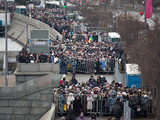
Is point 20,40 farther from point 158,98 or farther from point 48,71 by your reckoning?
point 158,98

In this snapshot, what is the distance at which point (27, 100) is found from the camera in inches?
1070

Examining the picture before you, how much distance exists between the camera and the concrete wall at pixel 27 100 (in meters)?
26.6

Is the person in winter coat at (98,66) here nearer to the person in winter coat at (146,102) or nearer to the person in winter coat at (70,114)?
the person in winter coat at (146,102)

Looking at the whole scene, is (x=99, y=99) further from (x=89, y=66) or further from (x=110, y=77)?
(x=89, y=66)

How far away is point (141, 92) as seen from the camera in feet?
74.5

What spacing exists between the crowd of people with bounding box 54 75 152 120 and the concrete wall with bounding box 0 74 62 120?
273 cm

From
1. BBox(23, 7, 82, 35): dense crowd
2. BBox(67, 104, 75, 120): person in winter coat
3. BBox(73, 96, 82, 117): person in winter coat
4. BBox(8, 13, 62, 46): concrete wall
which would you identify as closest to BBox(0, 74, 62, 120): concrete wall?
BBox(73, 96, 82, 117): person in winter coat

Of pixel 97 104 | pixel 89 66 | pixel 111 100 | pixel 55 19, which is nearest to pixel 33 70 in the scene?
pixel 89 66

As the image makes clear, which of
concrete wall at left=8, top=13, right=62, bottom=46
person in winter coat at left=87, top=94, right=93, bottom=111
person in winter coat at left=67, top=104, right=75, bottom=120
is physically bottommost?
person in winter coat at left=67, top=104, right=75, bottom=120

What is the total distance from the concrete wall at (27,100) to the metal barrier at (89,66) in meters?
5.26

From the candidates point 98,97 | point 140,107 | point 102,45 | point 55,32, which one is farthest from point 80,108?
point 55,32

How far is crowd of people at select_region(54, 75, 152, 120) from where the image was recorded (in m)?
22.0

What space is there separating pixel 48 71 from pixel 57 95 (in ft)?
21.6

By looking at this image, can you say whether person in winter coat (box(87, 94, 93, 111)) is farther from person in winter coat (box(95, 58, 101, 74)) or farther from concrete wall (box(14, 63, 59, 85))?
person in winter coat (box(95, 58, 101, 74))
